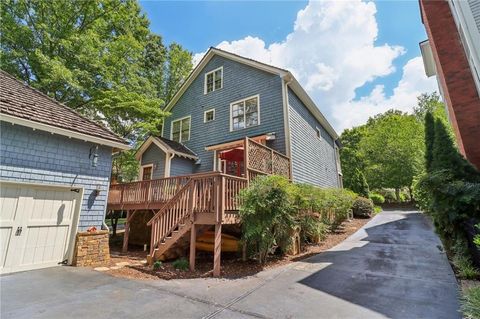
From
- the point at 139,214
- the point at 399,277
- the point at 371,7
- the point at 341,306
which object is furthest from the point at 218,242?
the point at 371,7

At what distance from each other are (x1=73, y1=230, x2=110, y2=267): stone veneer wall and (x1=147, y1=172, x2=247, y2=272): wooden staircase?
5.31ft

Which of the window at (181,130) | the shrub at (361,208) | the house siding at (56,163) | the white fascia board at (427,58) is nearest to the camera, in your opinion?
the house siding at (56,163)

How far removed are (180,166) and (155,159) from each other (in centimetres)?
162

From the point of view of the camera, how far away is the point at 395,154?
24.6 metres

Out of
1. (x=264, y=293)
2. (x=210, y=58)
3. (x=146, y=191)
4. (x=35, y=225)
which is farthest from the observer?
(x=210, y=58)

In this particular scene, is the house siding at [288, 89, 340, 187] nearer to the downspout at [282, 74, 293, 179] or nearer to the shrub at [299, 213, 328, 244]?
the downspout at [282, 74, 293, 179]

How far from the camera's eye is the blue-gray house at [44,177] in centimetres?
567

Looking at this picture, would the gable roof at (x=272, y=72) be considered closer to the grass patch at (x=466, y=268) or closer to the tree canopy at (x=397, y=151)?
the grass patch at (x=466, y=268)

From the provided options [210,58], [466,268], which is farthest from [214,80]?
[466,268]

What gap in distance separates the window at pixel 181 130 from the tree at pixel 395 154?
74.1 feet

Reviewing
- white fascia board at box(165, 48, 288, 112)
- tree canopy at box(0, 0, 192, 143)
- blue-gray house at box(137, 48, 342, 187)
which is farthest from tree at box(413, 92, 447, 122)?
tree canopy at box(0, 0, 192, 143)

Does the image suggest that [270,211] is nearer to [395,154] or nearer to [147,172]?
[147,172]

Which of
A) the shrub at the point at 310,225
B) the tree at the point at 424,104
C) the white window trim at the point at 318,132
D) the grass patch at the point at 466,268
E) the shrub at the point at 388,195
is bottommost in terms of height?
the grass patch at the point at 466,268

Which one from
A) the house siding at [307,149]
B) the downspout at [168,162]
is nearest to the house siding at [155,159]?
the downspout at [168,162]
